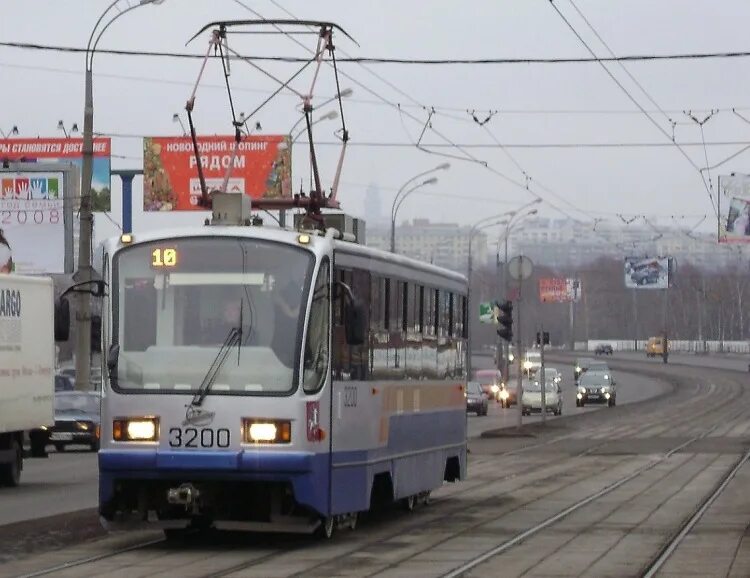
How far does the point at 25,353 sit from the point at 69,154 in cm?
3005

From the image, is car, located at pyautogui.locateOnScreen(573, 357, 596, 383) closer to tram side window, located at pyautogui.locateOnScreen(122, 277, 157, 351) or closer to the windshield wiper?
tram side window, located at pyautogui.locateOnScreen(122, 277, 157, 351)

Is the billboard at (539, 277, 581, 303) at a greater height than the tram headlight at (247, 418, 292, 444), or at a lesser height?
→ greater

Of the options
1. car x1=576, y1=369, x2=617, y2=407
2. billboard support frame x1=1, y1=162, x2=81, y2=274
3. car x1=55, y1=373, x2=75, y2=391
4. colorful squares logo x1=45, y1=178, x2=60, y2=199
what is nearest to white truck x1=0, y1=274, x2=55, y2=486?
car x1=55, y1=373, x2=75, y2=391

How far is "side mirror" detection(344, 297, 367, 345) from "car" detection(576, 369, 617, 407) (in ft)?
200

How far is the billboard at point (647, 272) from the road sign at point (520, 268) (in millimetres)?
64980

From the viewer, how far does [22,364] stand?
1029 inches

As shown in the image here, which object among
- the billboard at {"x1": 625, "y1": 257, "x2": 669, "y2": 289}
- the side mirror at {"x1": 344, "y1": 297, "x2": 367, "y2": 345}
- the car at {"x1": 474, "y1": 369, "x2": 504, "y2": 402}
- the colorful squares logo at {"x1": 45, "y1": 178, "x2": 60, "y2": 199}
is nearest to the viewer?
the side mirror at {"x1": 344, "y1": 297, "x2": 367, "y2": 345}

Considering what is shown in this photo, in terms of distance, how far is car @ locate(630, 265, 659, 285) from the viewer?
107 meters

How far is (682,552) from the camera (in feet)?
50.4

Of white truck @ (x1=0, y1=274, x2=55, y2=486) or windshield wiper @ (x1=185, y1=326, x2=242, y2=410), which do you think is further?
white truck @ (x1=0, y1=274, x2=55, y2=486)

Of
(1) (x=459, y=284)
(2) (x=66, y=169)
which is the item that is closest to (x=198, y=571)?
(1) (x=459, y=284)

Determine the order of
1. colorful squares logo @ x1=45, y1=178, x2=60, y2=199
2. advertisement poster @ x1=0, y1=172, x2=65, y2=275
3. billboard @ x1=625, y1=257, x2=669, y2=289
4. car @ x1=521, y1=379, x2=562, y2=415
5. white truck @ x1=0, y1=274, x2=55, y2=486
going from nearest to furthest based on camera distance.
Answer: white truck @ x1=0, y1=274, x2=55, y2=486, advertisement poster @ x1=0, y1=172, x2=65, y2=275, colorful squares logo @ x1=45, y1=178, x2=60, y2=199, car @ x1=521, y1=379, x2=562, y2=415, billboard @ x1=625, y1=257, x2=669, y2=289

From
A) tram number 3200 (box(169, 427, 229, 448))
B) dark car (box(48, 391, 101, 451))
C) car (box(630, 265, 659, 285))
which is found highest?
car (box(630, 265, 659, 285))

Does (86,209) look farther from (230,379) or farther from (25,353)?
(230,379)
